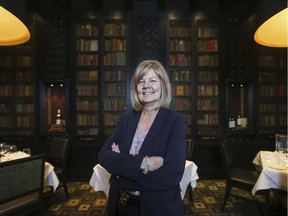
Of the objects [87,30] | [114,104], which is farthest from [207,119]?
[87,30]

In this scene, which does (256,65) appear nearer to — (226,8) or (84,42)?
(226,8)

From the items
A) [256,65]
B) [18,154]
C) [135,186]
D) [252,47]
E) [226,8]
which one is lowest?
[18,154]

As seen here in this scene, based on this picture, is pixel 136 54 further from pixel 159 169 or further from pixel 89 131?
pixel 159 169

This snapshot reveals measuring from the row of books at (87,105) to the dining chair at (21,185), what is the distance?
2.13 m

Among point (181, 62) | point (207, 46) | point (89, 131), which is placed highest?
point (207, 46)

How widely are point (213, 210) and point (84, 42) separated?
3.51 m

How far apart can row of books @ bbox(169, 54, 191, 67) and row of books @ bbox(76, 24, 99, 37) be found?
1.48 meters

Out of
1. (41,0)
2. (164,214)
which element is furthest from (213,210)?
(41,0)

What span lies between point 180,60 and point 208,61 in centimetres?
53

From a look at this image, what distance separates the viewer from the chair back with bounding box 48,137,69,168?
3.24 meters

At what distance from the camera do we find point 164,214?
1.10 metres

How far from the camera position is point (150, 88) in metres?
1.27

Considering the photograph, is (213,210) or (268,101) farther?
(268,101)

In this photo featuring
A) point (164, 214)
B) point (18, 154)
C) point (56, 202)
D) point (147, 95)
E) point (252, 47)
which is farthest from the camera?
point (252, 47)
